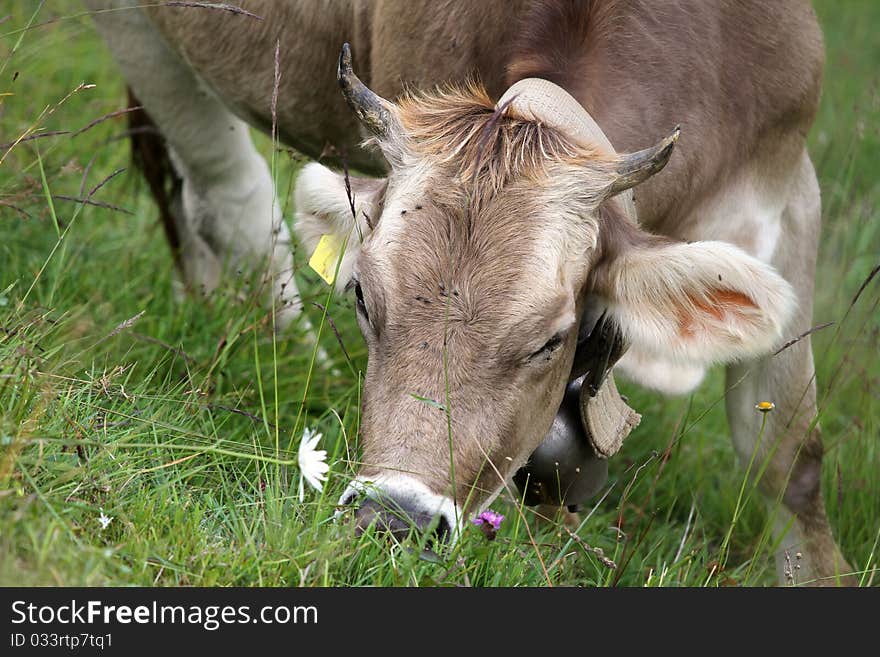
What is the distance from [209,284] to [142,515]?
2768 millimetres

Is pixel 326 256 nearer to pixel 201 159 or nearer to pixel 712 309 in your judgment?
pixel 712 309

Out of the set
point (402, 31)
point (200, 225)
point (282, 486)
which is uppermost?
point (402, 31)

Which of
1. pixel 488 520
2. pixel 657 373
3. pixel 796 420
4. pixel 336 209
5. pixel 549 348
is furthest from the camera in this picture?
pixel 796 420

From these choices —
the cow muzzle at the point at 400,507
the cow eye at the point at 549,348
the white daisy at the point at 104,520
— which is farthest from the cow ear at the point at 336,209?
the white daisy at the point at 104,520

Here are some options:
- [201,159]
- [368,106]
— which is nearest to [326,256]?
[368,106]

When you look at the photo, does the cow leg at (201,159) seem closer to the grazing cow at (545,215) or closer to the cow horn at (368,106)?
the grazing cow at (545,215)

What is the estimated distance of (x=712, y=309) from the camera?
3035 millimetres

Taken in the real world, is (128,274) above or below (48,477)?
below

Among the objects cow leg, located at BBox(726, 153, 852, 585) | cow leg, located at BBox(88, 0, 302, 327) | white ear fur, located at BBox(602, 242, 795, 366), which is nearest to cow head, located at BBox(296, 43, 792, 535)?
white ear fur, located at BBox(602, 242, 795, 366)

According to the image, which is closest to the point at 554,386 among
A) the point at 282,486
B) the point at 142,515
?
the point at 282,486

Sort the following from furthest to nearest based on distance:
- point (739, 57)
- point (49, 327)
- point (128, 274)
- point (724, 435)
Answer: point (724, 435) < point (128, 274) < point (739, 57) < point (49, 327)

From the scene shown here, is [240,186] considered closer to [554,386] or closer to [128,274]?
[128,274]

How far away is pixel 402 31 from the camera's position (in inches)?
152

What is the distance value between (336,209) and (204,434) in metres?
0.70
